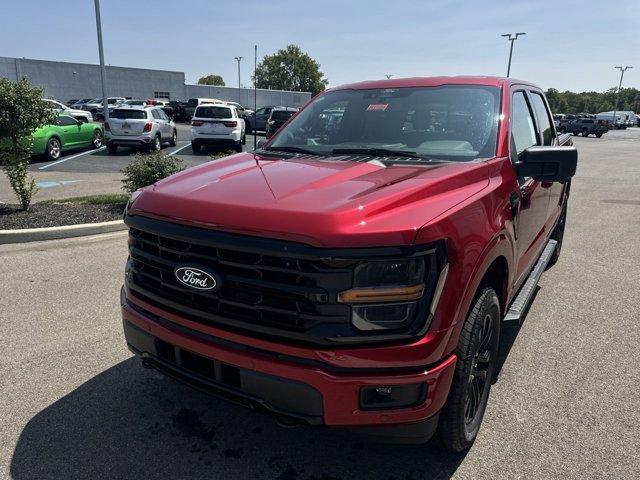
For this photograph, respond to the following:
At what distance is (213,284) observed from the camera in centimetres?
221

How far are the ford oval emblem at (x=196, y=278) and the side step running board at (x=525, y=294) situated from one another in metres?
1.79

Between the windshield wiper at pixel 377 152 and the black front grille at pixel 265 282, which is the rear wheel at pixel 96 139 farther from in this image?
the black front grille at pixel 265 282

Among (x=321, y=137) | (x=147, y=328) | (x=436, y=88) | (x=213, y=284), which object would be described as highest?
(x=436, y=88)

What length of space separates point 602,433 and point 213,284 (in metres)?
2.31

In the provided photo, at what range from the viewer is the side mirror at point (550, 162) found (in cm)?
284

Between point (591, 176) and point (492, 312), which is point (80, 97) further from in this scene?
point (492, 312)

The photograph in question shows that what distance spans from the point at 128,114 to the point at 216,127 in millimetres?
2941

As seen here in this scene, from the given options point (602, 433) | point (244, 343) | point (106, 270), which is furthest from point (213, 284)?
point (106, 270)

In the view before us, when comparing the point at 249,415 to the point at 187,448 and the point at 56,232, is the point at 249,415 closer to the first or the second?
the point at 187,448

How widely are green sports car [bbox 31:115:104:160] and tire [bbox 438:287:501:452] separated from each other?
14458 mm

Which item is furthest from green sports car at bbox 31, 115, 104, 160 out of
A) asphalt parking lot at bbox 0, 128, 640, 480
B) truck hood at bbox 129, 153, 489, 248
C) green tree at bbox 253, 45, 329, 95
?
green tree at bbox 253, 45, 329, 95

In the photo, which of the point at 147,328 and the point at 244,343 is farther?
the point at 147,328

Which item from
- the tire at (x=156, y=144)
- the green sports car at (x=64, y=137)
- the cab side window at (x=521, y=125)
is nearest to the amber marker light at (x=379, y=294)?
the cab side window at (x=521, y=125)

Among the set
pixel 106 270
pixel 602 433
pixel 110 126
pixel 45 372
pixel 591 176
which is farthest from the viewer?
pixel 110 126
